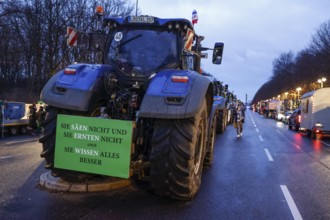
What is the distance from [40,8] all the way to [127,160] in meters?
33.6

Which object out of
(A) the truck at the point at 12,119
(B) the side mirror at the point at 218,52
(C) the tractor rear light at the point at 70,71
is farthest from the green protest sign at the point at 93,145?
(A) the truck at the point at 12,119

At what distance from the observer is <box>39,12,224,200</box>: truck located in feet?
18.6

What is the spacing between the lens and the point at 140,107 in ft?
18.9

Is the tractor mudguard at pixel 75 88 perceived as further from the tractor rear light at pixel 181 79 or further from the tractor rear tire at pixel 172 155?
the tractor rear light at pixel 181 79

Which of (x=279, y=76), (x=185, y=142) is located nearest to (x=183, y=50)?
(x=185, y=142)

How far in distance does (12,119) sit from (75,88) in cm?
1338

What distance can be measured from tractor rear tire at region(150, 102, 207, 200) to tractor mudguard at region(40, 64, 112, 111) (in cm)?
124

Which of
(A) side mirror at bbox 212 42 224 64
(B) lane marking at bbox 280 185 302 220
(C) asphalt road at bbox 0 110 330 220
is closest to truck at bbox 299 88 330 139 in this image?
(C) asphalt road at bbox 0 110 330 220

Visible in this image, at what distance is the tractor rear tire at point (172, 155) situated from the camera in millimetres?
5637

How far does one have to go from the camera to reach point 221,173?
354 inches

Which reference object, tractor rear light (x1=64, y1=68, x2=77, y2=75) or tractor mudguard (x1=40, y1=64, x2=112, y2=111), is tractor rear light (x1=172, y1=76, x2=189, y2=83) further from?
tractor rear light (x1=64, y1=68, x2=77, y2=75)

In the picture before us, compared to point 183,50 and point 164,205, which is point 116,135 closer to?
point 164,205

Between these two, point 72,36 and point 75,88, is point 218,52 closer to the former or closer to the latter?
point 72,36

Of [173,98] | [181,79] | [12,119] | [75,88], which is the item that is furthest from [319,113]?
[75,88]
